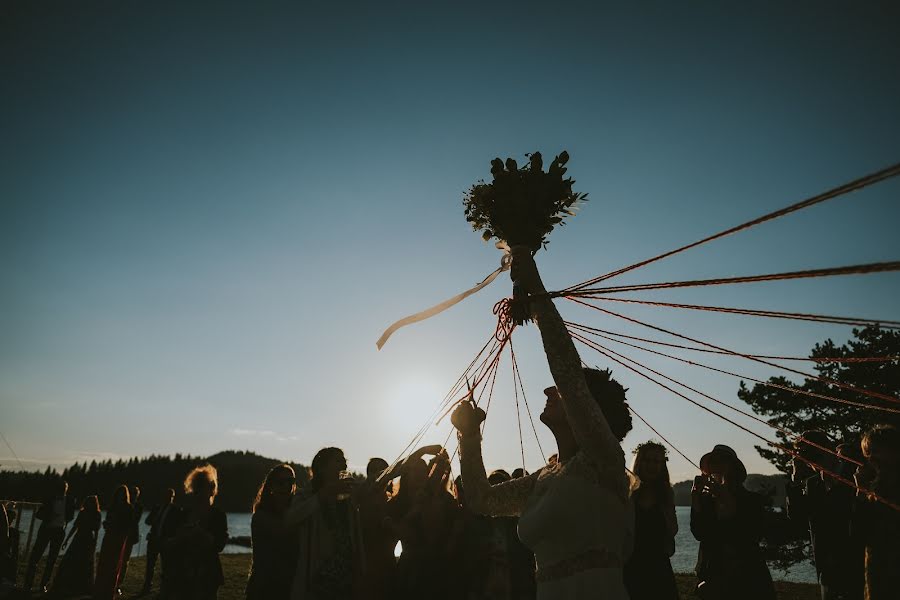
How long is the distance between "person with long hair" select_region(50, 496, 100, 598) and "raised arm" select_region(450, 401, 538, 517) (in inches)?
384

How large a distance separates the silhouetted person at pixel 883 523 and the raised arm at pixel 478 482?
2.66m

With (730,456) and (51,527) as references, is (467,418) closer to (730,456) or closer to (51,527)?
(730,456)

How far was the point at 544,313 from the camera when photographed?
2.37 meters

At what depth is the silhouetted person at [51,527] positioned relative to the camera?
9906 mm

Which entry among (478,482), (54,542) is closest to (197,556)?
(478,482)

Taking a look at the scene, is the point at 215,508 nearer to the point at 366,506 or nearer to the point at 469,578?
the point at 366,506

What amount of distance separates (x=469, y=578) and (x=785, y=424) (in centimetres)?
2197

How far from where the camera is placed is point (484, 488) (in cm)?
286

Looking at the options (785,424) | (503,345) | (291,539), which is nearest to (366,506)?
(291,539)

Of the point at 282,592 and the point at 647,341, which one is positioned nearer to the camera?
the point at 647,341

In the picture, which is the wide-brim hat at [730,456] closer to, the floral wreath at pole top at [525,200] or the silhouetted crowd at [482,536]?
the silhouetted crowd at [482,536]

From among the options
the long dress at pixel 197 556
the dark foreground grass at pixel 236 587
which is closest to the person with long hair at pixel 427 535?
the long dress at pixel 197 556

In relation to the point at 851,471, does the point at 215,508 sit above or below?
below

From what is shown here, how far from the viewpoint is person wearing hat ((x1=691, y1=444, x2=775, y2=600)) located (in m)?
4.15
